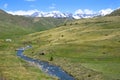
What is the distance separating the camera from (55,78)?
96.1 m

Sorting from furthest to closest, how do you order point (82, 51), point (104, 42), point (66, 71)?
point (104, 42)
point (82, 51)
point (66, 71)

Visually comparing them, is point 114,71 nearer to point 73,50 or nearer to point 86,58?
point 86,58

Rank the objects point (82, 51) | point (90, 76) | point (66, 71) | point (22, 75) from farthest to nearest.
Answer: point (82, 51), point (66, 71), point (22, 75), point (90, 76)

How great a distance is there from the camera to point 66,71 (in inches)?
4400

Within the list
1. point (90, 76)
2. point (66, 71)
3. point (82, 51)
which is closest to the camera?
point (90, 76)

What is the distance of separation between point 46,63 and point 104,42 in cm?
4977

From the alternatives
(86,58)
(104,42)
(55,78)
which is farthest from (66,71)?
(104,42)

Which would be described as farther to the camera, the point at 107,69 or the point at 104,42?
the point at 104,42

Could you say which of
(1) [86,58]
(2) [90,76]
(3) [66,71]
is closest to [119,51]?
(1) [86,58]

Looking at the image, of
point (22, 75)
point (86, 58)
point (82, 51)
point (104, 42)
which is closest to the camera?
point (22, 75)

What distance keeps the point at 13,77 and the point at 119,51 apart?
199 ft

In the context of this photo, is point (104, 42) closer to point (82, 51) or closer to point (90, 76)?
point (82, 51)

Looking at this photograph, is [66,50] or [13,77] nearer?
[13,77]

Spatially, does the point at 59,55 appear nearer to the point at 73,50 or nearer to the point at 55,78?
the point at 73,50
